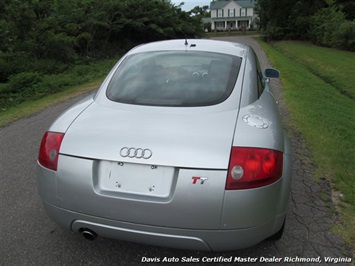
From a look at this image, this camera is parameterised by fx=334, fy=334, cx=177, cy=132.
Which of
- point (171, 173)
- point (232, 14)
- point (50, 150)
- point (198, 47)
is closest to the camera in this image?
point (171, 173)

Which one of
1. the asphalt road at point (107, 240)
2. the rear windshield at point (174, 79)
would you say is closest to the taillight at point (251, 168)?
the rear windshield at point (174, 79)

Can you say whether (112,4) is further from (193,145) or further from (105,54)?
(193,145)

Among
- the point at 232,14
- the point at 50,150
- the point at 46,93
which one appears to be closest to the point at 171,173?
the point at 50,150

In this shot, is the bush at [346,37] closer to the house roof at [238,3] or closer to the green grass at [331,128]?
the green grass at [331,128]

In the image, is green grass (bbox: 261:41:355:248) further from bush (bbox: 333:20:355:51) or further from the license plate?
bush (bbox: 333:20:355:51)

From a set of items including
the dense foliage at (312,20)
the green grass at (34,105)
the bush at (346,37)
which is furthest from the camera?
the dense foliage at (312,20)

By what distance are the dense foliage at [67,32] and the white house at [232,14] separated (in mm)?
57318

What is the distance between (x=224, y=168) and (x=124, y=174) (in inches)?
25.3

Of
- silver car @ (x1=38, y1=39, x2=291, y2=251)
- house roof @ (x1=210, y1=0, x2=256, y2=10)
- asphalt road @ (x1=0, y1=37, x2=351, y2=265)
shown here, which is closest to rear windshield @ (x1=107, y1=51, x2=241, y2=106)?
silver car @ (x1=38, y1=39, x2=291, y2=251)

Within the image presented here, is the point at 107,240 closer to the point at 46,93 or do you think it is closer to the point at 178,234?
the point at 178,234

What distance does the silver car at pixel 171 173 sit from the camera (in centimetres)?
206

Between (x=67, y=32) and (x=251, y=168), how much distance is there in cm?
1857

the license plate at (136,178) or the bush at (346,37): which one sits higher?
the bush at (346,37)

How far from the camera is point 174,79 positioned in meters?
3.01
